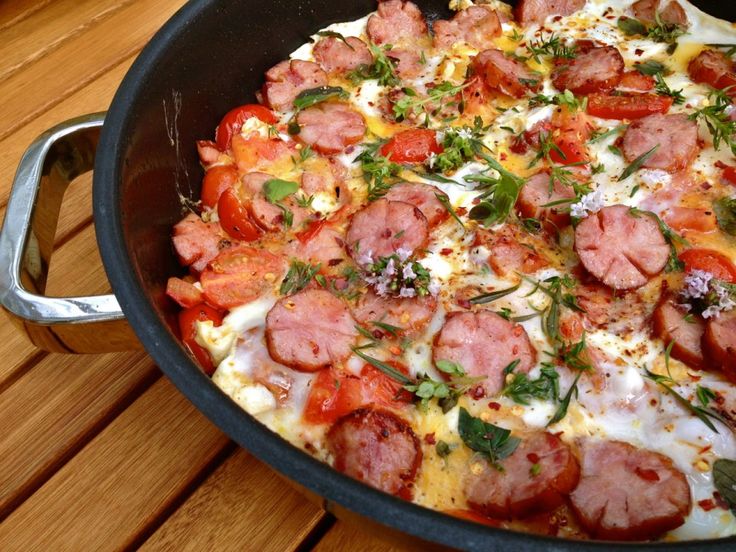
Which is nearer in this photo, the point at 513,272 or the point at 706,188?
the point at 513,272

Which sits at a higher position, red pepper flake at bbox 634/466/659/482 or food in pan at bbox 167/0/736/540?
food in pan at bbox 167/0/736/540

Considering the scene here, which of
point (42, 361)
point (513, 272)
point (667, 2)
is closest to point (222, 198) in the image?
point (42, 361)

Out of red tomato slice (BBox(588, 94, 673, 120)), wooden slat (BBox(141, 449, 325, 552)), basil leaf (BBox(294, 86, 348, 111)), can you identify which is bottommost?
wooden slat (BBox(141, 449, 325, 552))

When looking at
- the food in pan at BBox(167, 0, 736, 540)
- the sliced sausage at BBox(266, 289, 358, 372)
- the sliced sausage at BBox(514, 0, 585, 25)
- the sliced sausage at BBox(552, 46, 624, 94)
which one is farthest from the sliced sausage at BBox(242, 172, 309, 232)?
the sliced sausage at BBox(514, 0, 585, 25)

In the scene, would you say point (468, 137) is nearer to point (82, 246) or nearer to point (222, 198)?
point (222, 198)

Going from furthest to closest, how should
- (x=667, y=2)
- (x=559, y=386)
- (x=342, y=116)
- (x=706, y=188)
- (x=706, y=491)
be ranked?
(x=667, y=2) < (x=342, y=116) < (x=706, y=188) < (x=559, y=386) < (x=706, y=491)

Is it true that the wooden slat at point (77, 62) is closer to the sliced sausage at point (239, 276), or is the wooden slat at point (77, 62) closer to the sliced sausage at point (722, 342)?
the sliced sausage at point (239, 276)

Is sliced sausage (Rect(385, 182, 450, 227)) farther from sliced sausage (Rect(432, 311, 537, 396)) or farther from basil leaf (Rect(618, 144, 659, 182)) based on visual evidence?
basil leaf (Rect(618, 144, 659, 182))
